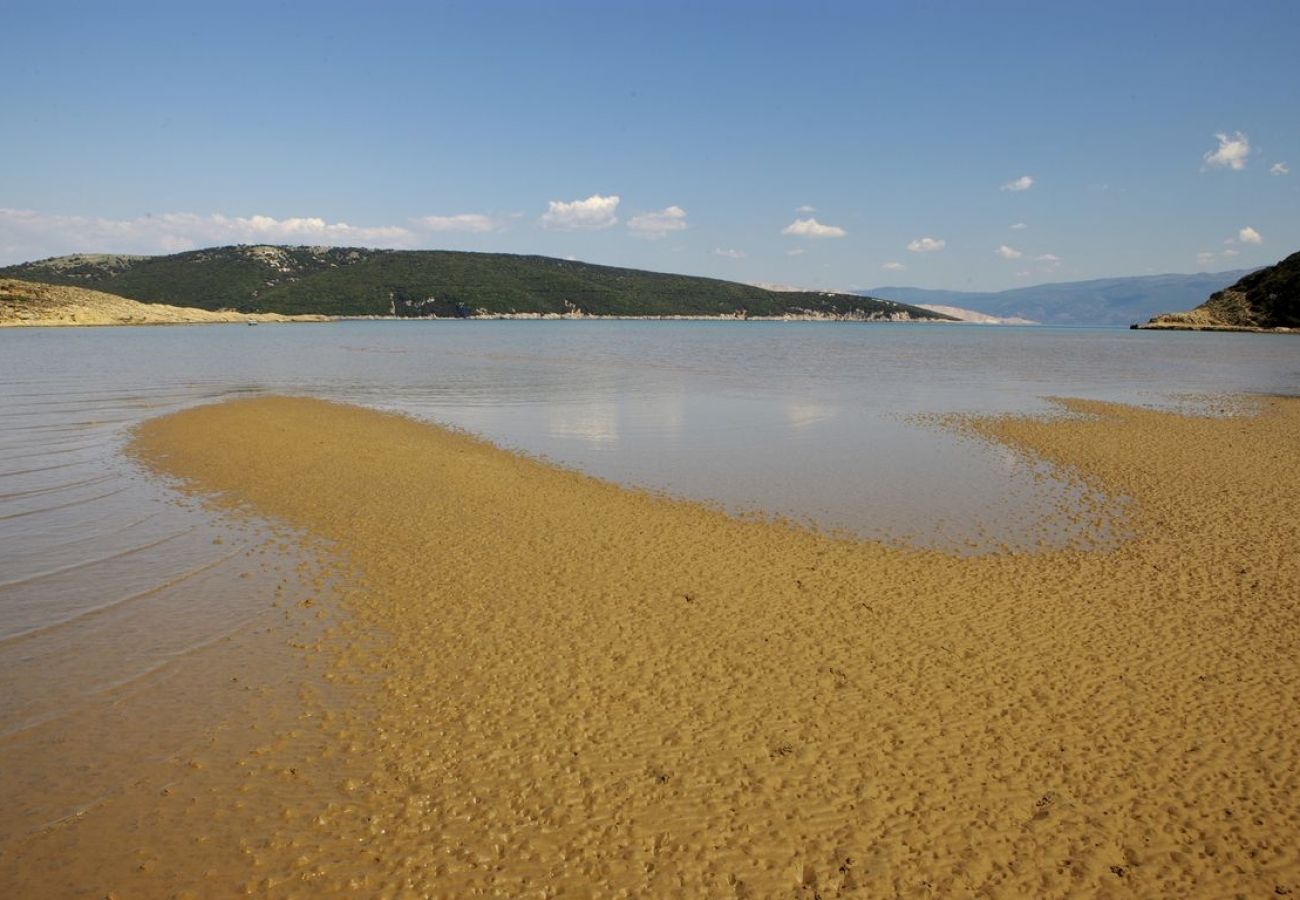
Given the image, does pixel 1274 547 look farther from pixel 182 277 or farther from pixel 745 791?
pixel 182 277

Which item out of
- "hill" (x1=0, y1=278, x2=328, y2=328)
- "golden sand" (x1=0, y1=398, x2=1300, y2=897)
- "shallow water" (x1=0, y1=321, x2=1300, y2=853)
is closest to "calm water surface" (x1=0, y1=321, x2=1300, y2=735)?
"shallow water" (x1=0, y1=321, x2=1300, y2=853)

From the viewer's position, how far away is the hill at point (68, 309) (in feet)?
323

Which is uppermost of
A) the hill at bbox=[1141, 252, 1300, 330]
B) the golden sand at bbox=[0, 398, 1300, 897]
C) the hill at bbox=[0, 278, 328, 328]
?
the hill at bbox=[1141, 252, 1300, 330]

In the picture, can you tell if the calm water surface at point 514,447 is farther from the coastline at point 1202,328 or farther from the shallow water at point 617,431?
the coastline at point 1202,328

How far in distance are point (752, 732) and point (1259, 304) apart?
156583mm

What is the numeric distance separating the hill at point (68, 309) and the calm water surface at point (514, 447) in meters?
57.6

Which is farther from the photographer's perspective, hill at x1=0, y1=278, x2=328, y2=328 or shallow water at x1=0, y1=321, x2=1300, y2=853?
hill at x1=0, y1=278, x2=328, y2=328

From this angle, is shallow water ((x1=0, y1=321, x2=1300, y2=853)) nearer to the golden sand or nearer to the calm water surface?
the calm water surface

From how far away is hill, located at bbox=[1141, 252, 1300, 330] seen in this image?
116250mm

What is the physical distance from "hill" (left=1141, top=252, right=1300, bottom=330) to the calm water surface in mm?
82735

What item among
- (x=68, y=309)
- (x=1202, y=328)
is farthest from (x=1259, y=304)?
(x=68, y=309)

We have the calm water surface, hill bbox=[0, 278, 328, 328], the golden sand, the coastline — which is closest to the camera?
the golden sand

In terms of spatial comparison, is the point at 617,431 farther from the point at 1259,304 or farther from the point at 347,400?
the point at 1259,304

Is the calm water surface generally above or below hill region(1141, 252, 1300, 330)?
below
